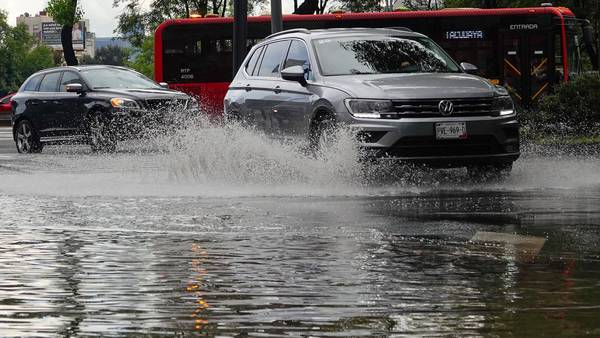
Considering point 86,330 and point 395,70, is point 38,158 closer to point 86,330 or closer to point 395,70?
point 395,70

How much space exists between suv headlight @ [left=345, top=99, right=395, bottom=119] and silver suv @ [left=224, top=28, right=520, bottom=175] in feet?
0.03

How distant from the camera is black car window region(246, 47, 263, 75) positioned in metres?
17.0

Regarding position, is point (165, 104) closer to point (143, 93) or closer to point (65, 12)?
point (143, 93)

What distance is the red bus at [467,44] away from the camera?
36.5 m

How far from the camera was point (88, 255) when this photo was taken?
27.3 ft

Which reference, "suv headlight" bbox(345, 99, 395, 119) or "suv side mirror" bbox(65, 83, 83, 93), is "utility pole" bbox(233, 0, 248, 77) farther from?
"suv headlight" bbox(345, 99, 395, 119)

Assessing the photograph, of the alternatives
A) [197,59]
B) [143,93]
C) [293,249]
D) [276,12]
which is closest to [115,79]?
[143,93]

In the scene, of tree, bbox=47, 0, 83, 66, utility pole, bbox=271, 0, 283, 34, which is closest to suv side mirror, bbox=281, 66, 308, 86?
utility pole, bbox=271, 0, 283, 34

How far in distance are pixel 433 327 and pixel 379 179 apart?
355 inches

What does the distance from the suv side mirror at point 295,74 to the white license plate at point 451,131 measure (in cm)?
189

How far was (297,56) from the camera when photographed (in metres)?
15.7

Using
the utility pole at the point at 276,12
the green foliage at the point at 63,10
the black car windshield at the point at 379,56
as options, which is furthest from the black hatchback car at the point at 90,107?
the green foliage at the point at 63,10

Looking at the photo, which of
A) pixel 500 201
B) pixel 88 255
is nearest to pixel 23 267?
pixel 88 255

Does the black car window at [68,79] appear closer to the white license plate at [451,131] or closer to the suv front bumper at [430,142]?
the suv front bumper at [430,142]
